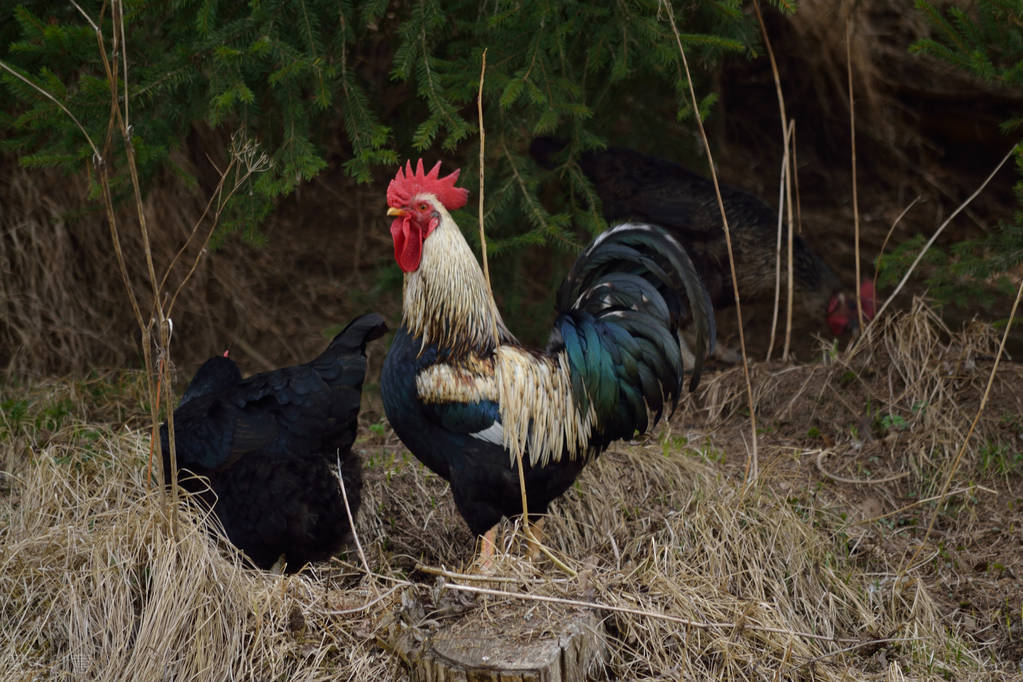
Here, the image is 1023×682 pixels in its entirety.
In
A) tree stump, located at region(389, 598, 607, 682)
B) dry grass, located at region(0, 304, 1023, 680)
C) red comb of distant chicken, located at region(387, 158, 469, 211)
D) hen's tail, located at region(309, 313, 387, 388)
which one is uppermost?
red comb of distant chicken, located at region(387, 158, 469, 211)

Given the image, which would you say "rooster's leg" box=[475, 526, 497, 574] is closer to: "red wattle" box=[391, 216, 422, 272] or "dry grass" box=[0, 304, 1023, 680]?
"dry grass" box=[0, 304, 1023, 680]

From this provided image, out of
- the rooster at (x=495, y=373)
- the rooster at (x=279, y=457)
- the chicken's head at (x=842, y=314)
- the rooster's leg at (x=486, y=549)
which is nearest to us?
the rooster's leg at (x=486, y=549)

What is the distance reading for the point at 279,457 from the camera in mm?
4102

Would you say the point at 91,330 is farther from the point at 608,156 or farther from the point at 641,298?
the point at 641,298

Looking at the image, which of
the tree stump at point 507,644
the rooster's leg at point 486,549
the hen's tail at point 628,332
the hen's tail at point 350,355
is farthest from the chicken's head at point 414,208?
the tree stump at point 507,644

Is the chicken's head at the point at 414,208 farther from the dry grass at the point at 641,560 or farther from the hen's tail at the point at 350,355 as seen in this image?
the dry grass at the point at 641,560

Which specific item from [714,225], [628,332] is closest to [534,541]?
[628,332]

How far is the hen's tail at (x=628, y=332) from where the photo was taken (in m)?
3.96

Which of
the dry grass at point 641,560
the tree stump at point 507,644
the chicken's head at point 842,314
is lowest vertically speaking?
the chicken's head at point 842,314

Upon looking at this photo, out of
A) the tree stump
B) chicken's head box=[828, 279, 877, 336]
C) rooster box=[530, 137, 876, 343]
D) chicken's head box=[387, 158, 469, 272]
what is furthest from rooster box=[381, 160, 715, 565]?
chicken's head box=[828, 279, 877, 336]

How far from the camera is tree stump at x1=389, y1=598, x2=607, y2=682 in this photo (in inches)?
115

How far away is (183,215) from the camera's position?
23.5 feet

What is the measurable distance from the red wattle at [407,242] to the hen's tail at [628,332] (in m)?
0.64

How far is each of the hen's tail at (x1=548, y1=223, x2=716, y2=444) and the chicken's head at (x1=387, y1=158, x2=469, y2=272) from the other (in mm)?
649
